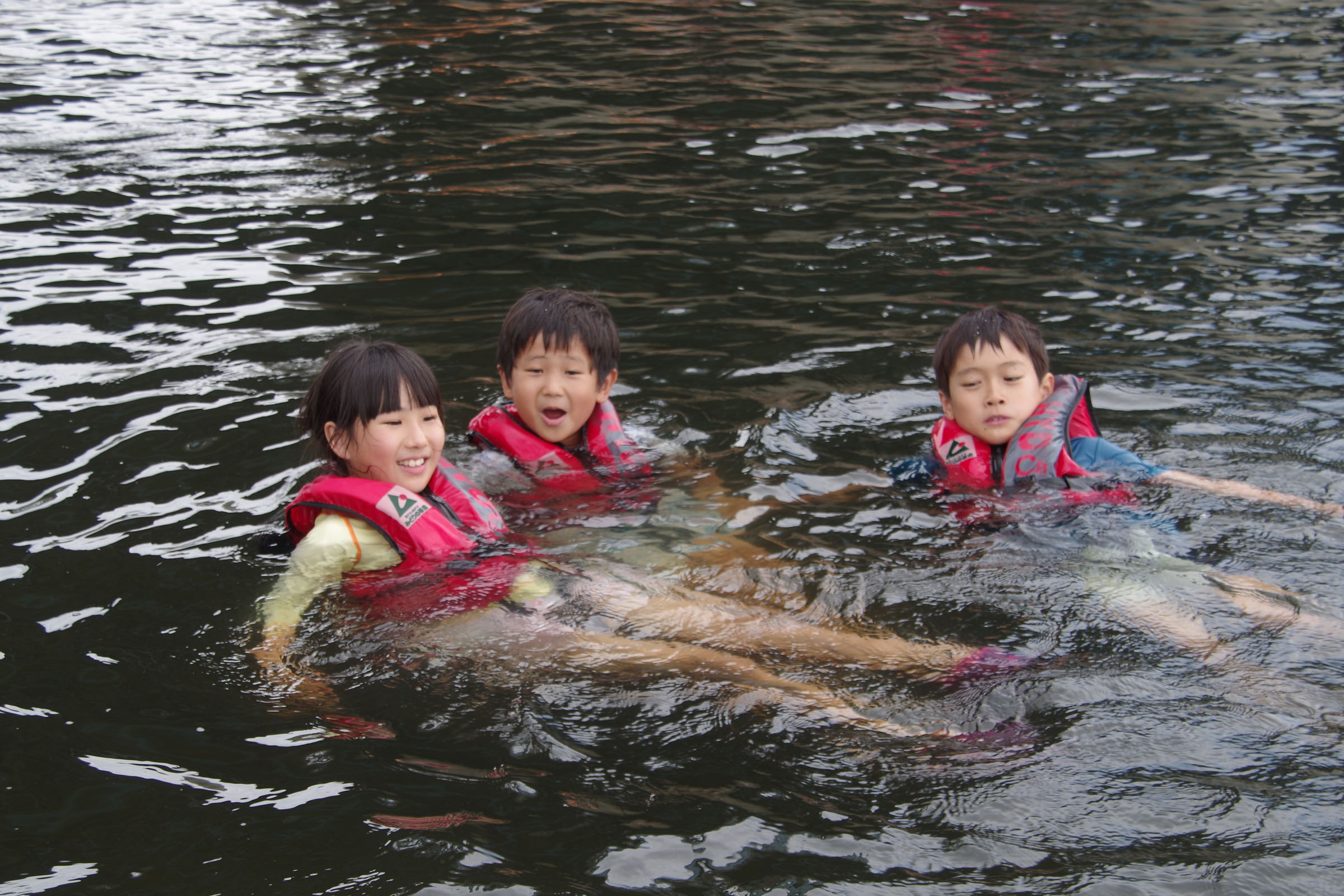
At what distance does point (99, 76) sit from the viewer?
41.8 ft

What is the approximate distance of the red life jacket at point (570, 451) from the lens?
505 centimetres

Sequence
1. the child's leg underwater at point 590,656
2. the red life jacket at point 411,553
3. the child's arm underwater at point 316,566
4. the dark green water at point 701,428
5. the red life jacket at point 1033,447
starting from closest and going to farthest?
the dark green water at point 701,428
the child's leg underwater at point 590,656
the child's arm underwater at point 316,566
the red life jacket at point 411,553
the red life jacket at point 1033,447

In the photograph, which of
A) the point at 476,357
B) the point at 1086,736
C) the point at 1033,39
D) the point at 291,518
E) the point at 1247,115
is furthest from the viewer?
the point at 1033,39

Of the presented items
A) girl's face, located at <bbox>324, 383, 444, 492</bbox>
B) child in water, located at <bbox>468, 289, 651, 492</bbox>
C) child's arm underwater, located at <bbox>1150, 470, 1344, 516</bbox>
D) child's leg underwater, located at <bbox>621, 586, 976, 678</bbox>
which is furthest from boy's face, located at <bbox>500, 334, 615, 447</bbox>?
child's arm underwater, located at <bbox>1150, 470, 1344, 516</bbox>

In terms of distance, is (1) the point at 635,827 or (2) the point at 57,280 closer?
(1) the point at 635,827

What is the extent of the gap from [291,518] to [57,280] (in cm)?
389

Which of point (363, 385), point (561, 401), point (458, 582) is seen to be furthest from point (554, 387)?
point (458, 582)

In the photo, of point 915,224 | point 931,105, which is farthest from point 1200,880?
point 931,105

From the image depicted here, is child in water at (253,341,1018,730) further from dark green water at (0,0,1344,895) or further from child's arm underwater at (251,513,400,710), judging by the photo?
dark green water at (0,0,1344,895)

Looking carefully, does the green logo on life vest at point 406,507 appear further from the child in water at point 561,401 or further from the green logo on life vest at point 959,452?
the green logo on life vest at point 959,452

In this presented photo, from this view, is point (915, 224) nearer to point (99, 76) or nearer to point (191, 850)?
point (191, 850)

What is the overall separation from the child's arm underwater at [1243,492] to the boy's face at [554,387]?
93.2 inches

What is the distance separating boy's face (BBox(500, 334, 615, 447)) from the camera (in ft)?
16.4

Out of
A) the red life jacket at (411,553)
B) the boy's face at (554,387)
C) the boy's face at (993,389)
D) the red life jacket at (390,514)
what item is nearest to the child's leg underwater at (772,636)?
the red life jacket at (411,553)
